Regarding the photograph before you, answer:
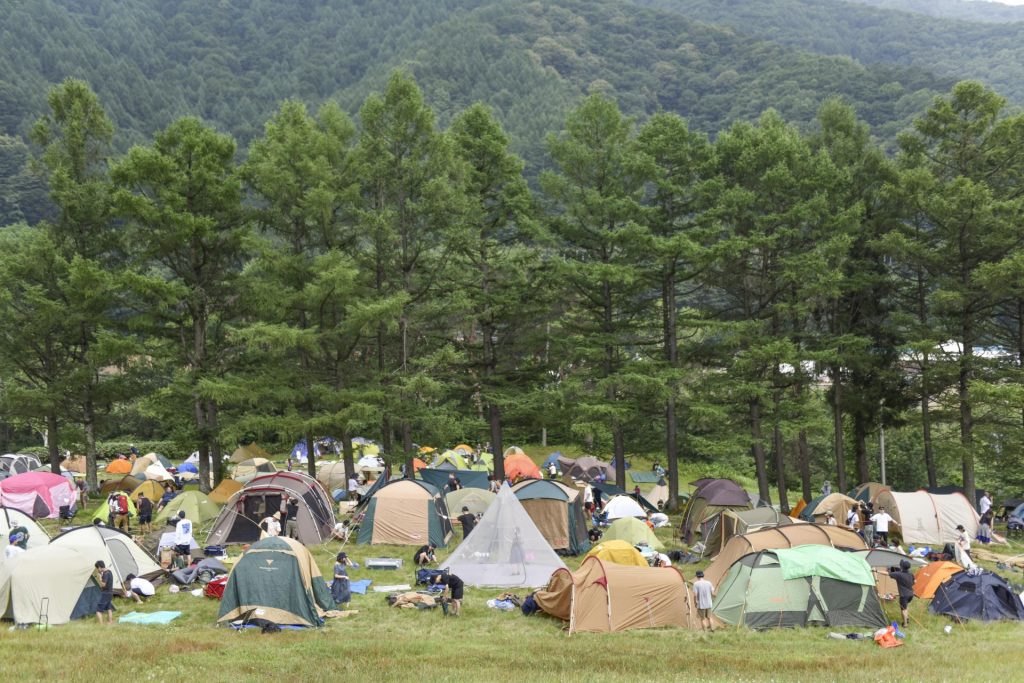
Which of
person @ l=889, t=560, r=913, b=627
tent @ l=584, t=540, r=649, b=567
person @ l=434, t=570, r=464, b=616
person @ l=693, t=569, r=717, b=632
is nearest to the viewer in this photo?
person @ l=693, t=569, r=717, b=632

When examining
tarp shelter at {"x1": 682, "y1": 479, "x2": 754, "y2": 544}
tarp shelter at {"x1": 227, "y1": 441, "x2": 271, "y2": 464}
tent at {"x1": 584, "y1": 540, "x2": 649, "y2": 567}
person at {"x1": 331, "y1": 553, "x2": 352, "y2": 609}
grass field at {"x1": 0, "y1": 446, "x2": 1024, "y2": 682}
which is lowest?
grass field at {"x1": 0, "y1": 446, "x2": 1024, "y2": 682}

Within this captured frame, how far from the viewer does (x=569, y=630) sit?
13328 millimetres

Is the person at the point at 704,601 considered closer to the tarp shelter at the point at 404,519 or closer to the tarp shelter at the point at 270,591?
the tarp shelter at the point at 270,591

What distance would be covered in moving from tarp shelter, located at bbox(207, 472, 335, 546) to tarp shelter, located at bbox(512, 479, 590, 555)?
5098 mm

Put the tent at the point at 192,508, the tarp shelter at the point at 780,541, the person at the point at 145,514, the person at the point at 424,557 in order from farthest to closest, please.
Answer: the tent at the point at 192,508
the person at the point at 145,514
the person at the point at 424,557
the tarp shelter at the point at 780,541

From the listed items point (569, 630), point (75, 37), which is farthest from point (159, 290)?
point (75, 37)

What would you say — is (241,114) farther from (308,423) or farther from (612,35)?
(308,423)

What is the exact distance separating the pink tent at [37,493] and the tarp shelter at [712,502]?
1739cm

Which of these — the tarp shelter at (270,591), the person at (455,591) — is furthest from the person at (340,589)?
the person at (455,591)

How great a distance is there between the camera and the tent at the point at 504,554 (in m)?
16.6

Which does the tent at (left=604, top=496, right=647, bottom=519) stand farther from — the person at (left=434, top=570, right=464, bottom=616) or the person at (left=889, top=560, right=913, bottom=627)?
the person at (left=434, top=570, right=464, bottom=616)

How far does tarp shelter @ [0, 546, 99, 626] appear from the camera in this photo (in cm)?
1330

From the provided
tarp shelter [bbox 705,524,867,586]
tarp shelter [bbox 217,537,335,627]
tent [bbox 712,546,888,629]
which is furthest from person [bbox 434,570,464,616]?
tarp shelter [bbox 705,524,867,586]

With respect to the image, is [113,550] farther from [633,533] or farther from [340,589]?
[633,533]
